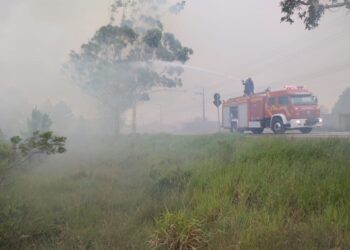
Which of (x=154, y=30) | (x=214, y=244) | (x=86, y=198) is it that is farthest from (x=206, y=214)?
(x=154, y=30)

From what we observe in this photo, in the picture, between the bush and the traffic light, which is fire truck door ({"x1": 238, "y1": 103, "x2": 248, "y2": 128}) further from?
the bush

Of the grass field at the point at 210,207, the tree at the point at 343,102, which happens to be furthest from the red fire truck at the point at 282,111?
the tree at the point at 343,102

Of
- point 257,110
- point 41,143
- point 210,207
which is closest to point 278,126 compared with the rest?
point 257,110

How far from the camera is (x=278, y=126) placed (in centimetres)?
1923

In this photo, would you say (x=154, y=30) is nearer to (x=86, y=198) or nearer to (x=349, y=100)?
(x=86, y=198)

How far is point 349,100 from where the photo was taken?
76250mm

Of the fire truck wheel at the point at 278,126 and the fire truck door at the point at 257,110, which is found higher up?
the fire truck door at the point at 257,110

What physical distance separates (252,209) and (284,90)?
45.2ft

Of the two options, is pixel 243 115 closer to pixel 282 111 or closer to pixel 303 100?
pixel 282 111

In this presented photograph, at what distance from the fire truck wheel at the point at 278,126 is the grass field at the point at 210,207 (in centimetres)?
810

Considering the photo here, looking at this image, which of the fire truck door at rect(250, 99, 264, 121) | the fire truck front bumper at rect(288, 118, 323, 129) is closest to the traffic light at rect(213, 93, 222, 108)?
the fire truck door at rect(250, 99, 264, 121)

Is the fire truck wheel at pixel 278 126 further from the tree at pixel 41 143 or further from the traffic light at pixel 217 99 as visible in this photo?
the tree at pixel 41 143

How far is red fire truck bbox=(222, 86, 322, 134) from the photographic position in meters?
18.4

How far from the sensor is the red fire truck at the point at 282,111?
18438mm
